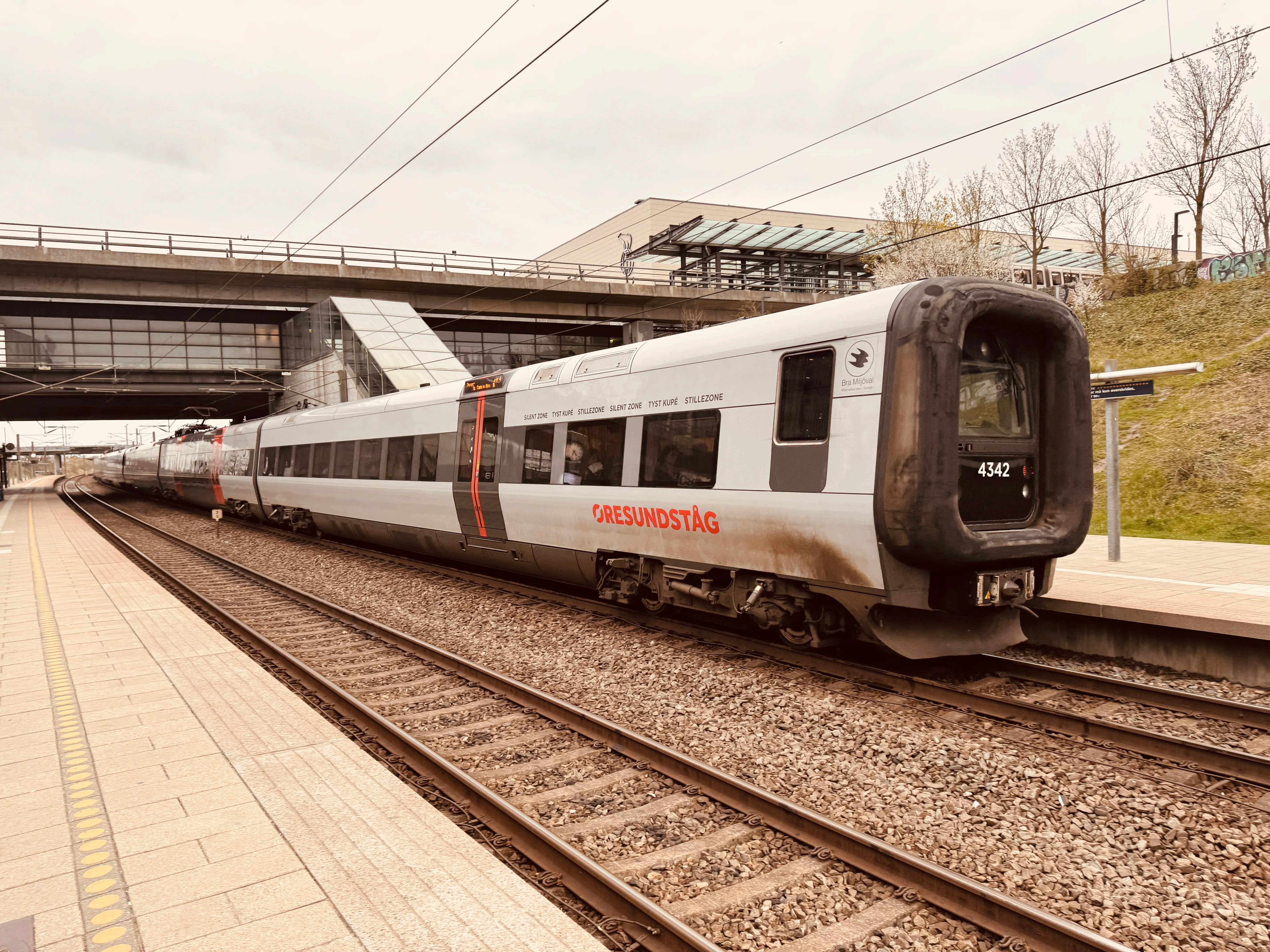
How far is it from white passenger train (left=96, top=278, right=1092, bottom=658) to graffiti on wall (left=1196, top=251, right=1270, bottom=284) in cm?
2633

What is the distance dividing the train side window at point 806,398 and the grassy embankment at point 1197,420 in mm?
10094

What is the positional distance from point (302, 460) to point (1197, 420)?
20.3 meters

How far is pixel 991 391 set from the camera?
6797mm

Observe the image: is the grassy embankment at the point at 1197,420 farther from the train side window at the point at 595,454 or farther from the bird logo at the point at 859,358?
the train side window at the point at 595,454

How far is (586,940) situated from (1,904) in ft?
8.34

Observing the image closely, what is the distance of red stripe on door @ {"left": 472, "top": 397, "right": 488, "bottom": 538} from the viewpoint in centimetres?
1169

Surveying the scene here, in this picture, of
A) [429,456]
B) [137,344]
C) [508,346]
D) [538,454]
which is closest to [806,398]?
[538,454]

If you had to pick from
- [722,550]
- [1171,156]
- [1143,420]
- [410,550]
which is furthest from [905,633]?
[1171,156]

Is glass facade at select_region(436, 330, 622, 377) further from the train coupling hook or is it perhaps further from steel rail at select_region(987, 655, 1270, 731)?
steel rail at select_region(987, 655, 1270, 731)

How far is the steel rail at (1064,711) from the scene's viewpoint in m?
4.95

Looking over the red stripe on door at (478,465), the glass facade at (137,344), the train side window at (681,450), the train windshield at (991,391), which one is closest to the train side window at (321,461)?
the red stripe on door at (478,465)

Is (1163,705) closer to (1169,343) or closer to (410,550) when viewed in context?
(410,550)

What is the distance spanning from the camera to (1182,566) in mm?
10289

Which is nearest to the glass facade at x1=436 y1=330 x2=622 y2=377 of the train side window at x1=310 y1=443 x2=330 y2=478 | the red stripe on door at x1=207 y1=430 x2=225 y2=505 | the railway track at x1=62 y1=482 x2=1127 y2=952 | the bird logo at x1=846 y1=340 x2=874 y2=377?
the red stripe on door at x1=207 y1=430 x2=225 y2=505
